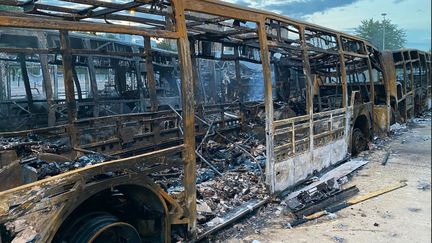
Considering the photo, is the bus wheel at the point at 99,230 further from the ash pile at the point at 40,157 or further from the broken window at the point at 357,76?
the broken window at the point at 357,76

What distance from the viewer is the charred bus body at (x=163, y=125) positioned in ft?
8.97

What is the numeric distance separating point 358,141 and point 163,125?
4.29 metres

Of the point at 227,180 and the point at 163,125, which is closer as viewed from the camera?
the point at 227,180

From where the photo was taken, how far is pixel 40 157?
4000 millimetres

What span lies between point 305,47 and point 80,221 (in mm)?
4190

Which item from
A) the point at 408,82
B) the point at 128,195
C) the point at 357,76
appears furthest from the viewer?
the point at 408,82

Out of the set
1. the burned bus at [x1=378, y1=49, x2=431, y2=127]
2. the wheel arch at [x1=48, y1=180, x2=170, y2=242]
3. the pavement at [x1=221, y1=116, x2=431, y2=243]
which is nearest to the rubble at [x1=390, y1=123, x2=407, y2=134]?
the burned bus at [x1=378, y1=49, x2=431, y2=127]

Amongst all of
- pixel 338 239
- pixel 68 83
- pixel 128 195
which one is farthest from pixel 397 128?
pixel 128 195

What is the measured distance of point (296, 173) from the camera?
18.2ft

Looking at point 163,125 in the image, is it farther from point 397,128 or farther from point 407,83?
point 407,83

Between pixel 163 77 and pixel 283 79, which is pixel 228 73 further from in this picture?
pixel 283 79

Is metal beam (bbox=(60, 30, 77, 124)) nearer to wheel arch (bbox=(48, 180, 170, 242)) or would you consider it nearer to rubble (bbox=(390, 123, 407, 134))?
wheel arch (bbox=(48, 180, 170, 242))

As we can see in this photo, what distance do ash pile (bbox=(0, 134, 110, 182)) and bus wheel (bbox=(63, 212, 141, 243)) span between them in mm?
599

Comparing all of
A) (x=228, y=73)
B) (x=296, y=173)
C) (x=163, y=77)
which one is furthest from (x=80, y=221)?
(x=228, y=73)
